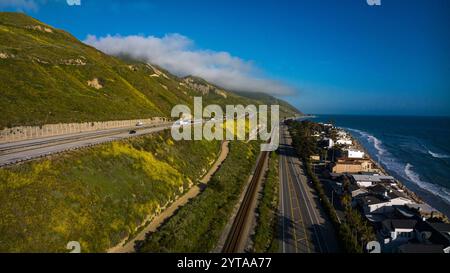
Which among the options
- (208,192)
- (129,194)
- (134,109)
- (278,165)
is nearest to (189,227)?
(129,194)

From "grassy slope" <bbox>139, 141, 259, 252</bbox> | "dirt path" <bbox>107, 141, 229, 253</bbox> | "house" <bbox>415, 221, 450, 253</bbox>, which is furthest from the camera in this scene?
"house" <bbox>415, 221, 450, 253</bbox>

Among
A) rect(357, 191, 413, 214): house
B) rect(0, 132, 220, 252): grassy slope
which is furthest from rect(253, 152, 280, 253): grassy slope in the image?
rect(357, 191, 413, 214): house

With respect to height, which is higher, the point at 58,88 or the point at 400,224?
the point at 58,88

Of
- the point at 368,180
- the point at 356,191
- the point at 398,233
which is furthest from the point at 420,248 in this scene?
the point at 368,180

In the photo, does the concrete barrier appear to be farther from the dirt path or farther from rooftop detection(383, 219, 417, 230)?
rooftop detection(383, 219, 417, 230)

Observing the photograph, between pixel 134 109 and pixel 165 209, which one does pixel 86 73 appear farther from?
pixel 165 209

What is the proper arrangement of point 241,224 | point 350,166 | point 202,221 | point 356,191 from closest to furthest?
1. point 202,221
2. point 241,224
3. point 356,191
4. point 350,166

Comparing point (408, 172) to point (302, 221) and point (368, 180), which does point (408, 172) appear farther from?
point (302, 221)

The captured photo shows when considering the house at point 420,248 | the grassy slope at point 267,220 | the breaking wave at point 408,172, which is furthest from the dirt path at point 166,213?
the breaking wave at point 408,172
